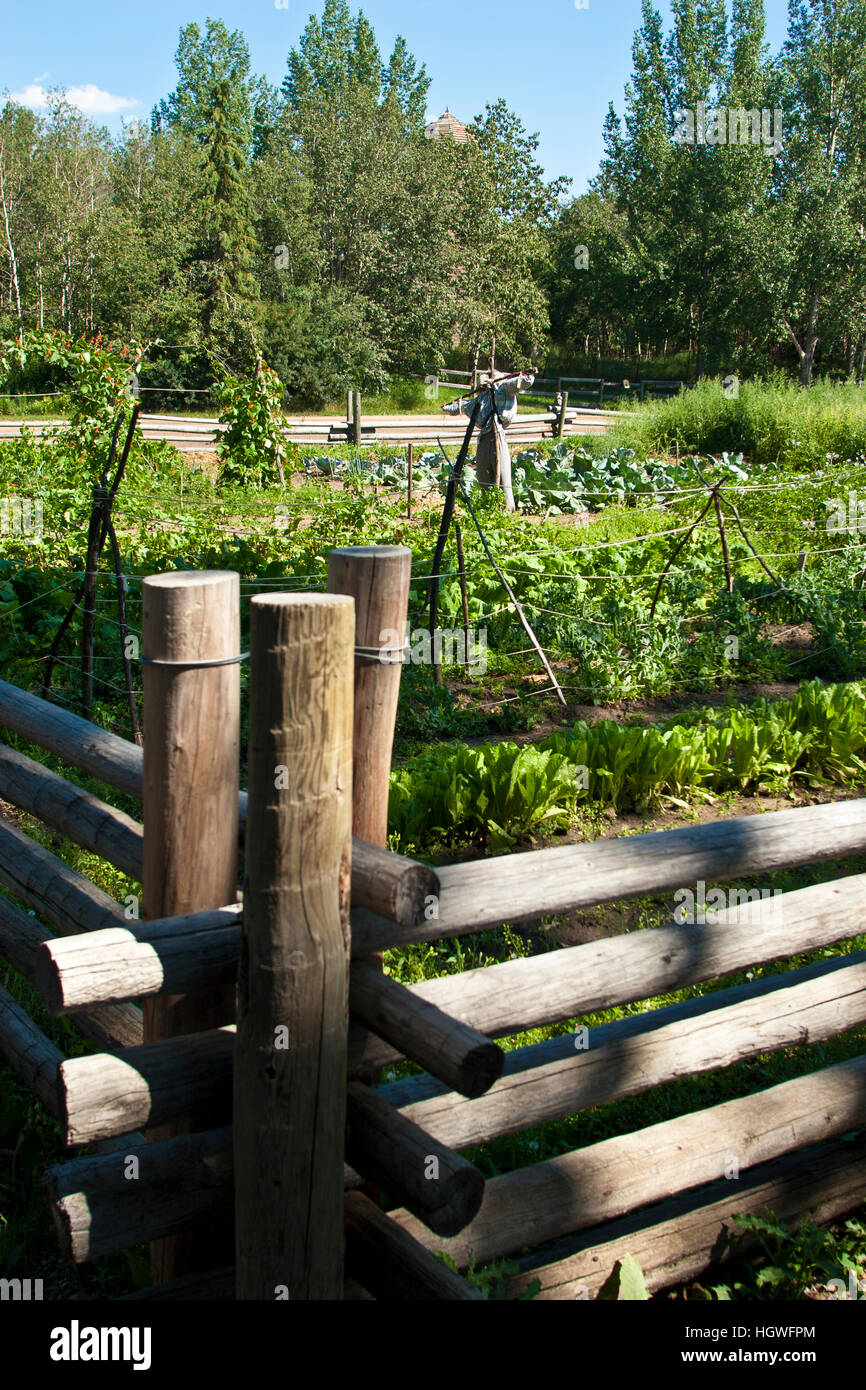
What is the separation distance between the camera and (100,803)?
282 centimetres

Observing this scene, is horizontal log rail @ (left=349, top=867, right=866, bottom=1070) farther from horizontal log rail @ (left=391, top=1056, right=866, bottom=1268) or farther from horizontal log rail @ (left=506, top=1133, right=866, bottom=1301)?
horizontal log rail @ (left=506, top=1133, right=866, bottom=1301)

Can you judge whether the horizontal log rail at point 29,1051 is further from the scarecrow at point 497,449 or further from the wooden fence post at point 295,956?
the scarecrow at point 497,449

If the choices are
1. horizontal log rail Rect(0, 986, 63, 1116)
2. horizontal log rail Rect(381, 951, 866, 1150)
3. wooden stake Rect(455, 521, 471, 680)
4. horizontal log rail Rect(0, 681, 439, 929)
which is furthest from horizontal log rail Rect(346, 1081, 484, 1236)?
wooden stake Rect(455, 521, 471, 680)

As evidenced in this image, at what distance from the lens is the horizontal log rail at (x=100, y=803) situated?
1.88 m

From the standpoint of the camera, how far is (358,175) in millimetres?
38594

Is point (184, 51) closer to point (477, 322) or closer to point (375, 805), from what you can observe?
point (477, 322)

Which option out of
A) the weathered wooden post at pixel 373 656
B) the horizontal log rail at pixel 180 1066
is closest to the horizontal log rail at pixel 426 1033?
the horizontal log rail at pixel 180 1066

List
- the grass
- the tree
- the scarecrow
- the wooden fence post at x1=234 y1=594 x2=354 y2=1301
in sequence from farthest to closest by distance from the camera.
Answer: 1. the tree
2. the grass
3. the scarecrow
4. the wooden fence post at x1=234 y1=594 x2=354 y2=1301

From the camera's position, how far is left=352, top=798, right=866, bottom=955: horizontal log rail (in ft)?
6.95

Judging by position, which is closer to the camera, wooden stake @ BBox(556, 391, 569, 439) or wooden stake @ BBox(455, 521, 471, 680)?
wooden stake @ BBox(455, 521, 471, 680)

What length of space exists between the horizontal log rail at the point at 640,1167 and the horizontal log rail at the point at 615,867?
62 centimetres

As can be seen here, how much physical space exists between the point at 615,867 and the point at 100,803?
1.36m

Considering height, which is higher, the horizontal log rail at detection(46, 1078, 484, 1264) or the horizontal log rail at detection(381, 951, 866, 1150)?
the horizontal log rail at detection(46, 1078, 484, 1264)

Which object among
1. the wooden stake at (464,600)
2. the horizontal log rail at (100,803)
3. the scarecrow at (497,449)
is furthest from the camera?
the scarecrow at (497,449)
